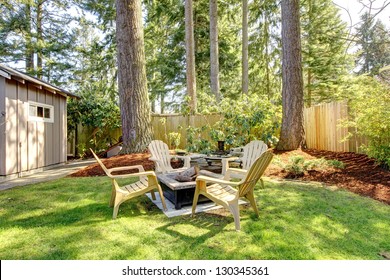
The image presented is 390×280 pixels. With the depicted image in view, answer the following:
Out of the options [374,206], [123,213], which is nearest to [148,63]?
[123,213]

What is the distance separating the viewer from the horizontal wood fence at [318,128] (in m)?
6.83

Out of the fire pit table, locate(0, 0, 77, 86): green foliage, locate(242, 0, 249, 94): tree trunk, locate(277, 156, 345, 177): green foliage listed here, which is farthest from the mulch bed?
locate(0, 0, 77, 86): green foliage

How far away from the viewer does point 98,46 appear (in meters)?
13.0

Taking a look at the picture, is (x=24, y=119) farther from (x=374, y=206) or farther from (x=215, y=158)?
(x=374, y=206)

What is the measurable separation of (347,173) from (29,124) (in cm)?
777

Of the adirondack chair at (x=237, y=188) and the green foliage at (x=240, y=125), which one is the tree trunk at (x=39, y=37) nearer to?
the green foliage at (x=240, y=125)

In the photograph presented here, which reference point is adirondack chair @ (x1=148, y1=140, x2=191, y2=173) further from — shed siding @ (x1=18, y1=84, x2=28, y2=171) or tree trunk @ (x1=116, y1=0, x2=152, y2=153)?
shed siding @ (x1=18, y1=84, x2=28, y2=171)

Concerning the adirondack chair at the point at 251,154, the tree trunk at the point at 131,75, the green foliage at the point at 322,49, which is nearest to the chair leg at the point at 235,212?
the adirondack chair at the point at 251,154

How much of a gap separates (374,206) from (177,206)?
9.16 feet

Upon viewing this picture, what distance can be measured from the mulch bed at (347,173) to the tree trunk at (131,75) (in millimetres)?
672

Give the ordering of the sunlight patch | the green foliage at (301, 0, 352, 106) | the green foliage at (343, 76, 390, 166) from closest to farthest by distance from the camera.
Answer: the sunlight patch, the green foliage at (343, 76, 390, 166), the green foliage at (301, 0, 352, 106)

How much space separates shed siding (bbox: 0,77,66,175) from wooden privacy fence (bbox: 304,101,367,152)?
7.98 meters

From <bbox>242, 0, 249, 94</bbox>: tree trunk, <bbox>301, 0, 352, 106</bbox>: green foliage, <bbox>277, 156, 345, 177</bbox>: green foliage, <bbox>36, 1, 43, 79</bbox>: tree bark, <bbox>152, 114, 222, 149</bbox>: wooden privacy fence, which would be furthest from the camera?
<bbox>36, 1, 43, 79</bbox>: tree bark

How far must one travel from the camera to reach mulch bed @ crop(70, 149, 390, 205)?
415cm
